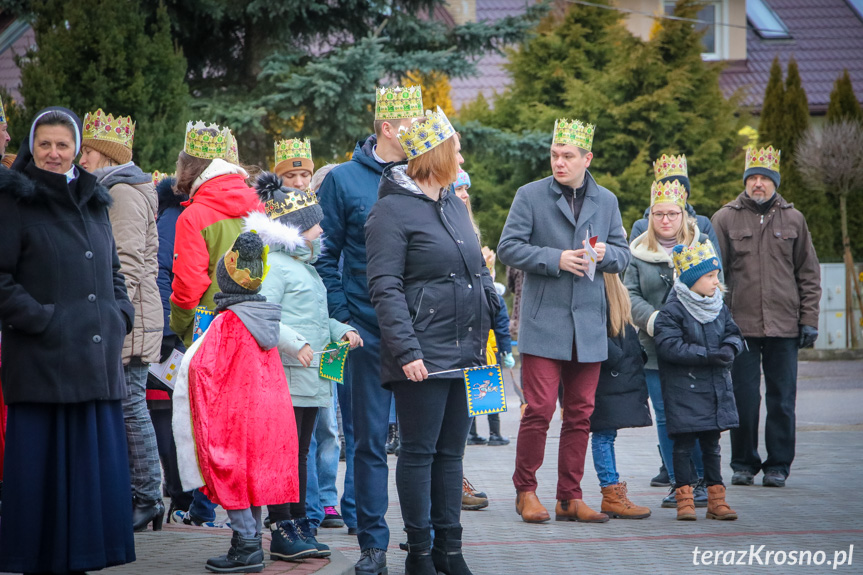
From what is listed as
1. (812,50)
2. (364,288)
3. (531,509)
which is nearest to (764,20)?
(812,50)

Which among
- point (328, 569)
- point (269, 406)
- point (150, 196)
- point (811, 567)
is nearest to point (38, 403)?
point (269, 406)

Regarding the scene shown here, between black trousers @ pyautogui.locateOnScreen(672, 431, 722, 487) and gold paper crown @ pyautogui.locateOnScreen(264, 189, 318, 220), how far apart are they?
9.69 ft

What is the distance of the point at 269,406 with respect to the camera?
5379 millimetres

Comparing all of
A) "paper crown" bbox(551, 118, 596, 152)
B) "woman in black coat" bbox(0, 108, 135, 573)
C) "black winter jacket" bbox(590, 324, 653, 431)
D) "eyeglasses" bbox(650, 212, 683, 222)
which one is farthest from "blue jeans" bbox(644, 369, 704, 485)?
"woman in black coat" bbox(0, 108, 135, 573)

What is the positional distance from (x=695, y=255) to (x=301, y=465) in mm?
3041

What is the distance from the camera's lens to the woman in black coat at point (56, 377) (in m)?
4.80

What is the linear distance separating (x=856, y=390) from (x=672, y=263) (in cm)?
940

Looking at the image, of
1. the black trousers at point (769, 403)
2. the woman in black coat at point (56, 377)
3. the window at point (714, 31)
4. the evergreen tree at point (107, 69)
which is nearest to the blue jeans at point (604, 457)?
the black trousers at point (769, 403)

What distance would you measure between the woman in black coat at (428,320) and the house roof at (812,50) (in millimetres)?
25363

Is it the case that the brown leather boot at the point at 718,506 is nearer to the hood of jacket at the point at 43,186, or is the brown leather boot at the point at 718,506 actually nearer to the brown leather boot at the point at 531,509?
the brown leather boot at the point at 531,509

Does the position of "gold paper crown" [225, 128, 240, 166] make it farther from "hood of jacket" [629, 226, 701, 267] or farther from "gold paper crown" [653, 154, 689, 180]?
"gold paper crown" [653, 154, 689, 180]

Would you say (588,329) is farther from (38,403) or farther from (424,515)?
(38,403)

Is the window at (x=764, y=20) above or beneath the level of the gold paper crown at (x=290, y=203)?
above

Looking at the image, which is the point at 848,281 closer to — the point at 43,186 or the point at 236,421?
the point at 236,421
